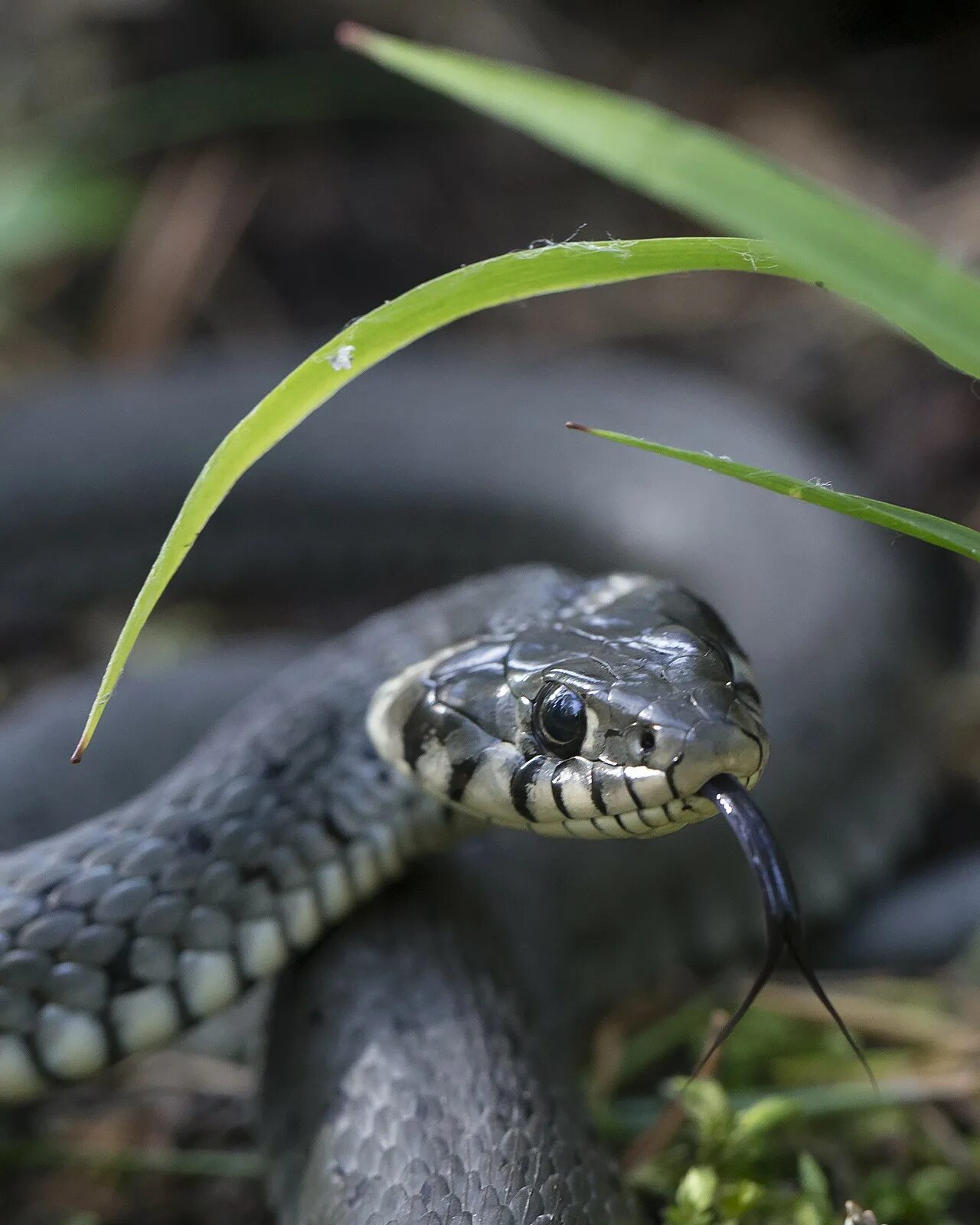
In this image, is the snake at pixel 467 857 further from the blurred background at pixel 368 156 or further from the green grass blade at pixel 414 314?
the blurred background at pixel 368 156

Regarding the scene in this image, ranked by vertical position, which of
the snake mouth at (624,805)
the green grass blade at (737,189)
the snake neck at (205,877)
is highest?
the green grass blade at (737,189)

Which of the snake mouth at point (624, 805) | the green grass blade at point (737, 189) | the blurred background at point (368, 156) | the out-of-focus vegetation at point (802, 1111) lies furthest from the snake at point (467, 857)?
the blurred background at point (368, 156)

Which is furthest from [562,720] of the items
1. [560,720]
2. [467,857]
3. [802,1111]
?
[802,1111]

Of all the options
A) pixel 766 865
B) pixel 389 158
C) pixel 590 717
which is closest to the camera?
pixel 766 865

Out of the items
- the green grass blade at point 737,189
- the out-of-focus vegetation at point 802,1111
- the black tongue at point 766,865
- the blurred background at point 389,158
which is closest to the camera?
the green grass blade at point 737,189

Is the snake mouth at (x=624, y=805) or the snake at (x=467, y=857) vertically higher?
the snake mouth at (x=624, y=805)

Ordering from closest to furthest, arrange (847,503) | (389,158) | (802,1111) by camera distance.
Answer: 1. (847,503)
2. (802,1111)
3. (389,158)

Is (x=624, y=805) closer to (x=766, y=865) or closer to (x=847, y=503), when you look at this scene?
(x=766, y=865)
